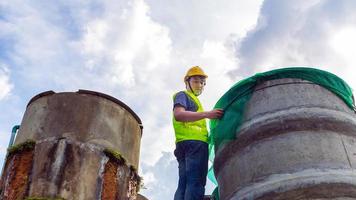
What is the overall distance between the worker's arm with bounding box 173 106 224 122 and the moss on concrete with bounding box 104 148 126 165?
36.4 inches

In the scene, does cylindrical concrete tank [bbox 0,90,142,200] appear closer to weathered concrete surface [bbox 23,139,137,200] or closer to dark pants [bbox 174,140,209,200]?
weathered concrete surface [bbox 23,139,137,200]

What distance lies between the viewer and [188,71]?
446 centimetres

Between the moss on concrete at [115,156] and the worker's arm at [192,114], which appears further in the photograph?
the moss on concrete at [115,156]

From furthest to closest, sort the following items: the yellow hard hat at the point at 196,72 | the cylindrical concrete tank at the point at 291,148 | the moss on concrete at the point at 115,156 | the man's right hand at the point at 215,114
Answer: the moss on concrete at the point at 115,156 → the yellow hard hat at the point at 196,72 → the man's right hand at the point at 215,114 → the cylindrical concrete tank at the point at 291,148

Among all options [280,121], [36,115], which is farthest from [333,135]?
[36,115]

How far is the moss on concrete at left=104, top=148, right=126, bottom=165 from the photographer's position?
4.61 m

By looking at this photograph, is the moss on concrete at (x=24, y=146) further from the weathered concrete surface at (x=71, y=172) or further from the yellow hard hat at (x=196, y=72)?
the yellow hard hat at (x=196, y=72)

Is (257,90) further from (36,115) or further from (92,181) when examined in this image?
(36,115)

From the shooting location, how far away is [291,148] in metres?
3.16

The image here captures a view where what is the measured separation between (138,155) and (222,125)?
174 centimetres

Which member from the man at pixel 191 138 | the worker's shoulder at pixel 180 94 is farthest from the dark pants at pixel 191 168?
the worker's shoulder at pixel 180 94

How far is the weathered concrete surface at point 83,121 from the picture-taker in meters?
4.64

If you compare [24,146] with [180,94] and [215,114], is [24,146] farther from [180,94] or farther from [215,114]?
[215,114]

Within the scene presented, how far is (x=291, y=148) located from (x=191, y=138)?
112 centimetres
